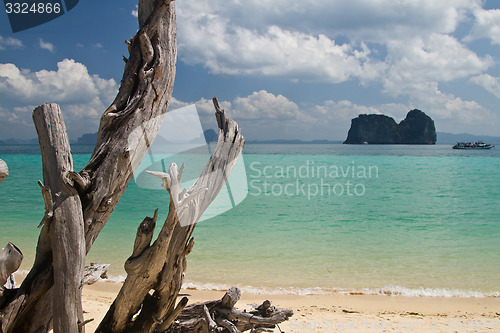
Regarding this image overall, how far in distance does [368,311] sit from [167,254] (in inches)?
157

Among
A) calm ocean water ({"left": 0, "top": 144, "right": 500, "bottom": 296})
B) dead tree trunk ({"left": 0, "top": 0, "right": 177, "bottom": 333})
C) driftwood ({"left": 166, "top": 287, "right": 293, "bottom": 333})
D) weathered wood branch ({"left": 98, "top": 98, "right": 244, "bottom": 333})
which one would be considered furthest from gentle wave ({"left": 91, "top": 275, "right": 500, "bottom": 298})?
dead tree trunk ({"left": 0, "top": 0, "right": 177, "bottom": 333})

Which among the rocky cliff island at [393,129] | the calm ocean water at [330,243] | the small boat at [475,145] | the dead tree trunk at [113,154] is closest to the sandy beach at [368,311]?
the calm ocean water at [330,243]

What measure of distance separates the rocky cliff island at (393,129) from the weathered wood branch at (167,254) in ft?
455

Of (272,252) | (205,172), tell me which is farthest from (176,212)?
(272,252)

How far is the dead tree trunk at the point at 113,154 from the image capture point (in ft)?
8.45

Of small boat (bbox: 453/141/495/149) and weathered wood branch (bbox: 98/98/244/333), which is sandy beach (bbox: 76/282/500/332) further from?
small boat (bbox: 453/141/495/149)

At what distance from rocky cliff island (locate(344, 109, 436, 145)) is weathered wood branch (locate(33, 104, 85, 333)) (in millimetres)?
139582

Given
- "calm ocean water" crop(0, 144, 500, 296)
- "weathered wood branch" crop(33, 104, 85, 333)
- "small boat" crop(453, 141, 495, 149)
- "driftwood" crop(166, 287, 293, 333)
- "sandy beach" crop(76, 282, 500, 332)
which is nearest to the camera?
"weathered wood branch" crop(33, 104, 85, 333)

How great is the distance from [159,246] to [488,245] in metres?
10.1

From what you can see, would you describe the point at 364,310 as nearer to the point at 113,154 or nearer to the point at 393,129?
the point at 113,154

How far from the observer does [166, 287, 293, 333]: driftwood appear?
10.3 ft

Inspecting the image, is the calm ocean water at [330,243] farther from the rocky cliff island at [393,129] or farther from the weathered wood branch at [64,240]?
the rocky cliff island at [393,129]

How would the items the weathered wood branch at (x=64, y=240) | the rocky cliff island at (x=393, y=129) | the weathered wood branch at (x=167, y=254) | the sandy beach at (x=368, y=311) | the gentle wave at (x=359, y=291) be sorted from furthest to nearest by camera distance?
1. the rocky cliff island at (x=393, y=129)
2. the gentle wave at (x=359, y=291)
3. the sandy beach at (x=368, y=311)
4. the weathered wood branch at (x=167, y=254)
5. the weathered wood branch at (x=64, y=240)

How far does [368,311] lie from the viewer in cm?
571
